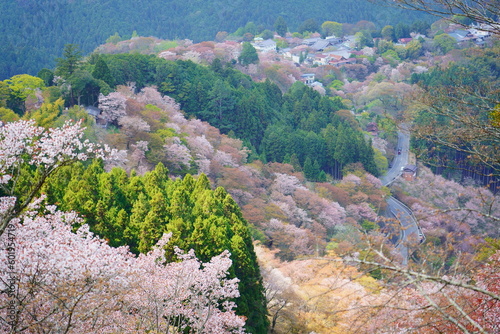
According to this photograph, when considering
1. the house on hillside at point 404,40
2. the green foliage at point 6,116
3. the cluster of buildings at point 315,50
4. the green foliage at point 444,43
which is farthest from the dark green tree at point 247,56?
the green foliage at point 6,116

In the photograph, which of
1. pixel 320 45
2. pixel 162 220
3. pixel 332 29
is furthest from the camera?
pixel 332 29

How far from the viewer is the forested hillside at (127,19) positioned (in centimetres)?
5428

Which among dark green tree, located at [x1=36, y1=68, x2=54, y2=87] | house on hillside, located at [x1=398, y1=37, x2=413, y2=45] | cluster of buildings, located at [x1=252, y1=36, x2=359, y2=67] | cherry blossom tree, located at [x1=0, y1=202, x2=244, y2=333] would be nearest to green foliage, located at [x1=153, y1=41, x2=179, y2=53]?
cluster of buildings, located at [x1=252, y1=36, x2=359, y2=67]

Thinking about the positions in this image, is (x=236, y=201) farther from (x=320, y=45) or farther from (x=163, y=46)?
(x=320, y=45)

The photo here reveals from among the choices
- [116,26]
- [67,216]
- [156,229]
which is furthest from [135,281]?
[116,26]

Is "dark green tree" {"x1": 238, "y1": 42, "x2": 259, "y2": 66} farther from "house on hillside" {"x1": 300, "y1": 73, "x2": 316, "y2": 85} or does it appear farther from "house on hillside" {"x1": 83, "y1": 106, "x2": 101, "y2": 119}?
"house on hillside" {"x1": 83, "y1": 106, "x2": 101, "y2": 119}

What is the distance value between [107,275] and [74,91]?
1895cm

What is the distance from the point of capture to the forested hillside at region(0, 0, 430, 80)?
54.3m

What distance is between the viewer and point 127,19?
74.9 meters

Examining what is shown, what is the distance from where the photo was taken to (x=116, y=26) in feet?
232

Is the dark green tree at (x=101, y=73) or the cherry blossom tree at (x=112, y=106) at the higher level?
the dark green tree at (x=101, y=73)

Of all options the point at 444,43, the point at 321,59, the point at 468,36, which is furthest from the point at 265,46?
the point at 468,36

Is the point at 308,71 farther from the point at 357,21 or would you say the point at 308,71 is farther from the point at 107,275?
the point at 107,275

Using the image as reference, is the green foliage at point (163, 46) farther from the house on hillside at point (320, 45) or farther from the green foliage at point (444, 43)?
the green foliage at point (444, 43)
